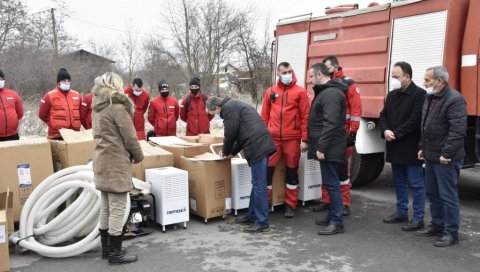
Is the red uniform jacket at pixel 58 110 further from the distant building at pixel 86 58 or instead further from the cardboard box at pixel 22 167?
the distant building at pixel 86 58

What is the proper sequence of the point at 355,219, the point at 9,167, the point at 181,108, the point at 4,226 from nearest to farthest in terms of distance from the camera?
the point at 4,226
the point at 9,167
the point at 355,219
the point at 181,108

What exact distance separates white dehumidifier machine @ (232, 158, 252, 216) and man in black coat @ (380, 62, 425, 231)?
167 cm

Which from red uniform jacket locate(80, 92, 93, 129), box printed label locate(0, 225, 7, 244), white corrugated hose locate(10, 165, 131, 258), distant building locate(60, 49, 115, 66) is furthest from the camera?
distant building locate(60, 49, 115, 66)

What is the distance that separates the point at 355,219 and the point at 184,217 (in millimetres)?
2061

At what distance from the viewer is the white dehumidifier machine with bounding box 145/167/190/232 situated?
4785 mm

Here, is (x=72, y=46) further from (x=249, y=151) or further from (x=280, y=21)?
(x=249, y=151)

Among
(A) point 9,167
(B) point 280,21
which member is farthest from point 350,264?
(B) point 280,21

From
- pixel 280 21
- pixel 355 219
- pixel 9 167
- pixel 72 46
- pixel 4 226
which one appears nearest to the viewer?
pixel 4 226

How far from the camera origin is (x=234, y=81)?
2855 cm

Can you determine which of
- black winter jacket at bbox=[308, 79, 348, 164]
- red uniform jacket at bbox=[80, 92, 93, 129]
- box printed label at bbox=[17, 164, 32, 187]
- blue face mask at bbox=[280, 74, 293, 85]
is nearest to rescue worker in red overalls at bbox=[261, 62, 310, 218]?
blue face mask at bbox=[280, 74, 293, 85]

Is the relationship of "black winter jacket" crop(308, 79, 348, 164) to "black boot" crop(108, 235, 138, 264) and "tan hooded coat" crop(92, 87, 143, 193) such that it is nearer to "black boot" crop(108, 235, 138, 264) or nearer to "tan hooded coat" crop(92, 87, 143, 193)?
"tan hooded coat" crop(92, 87, 143, 193)

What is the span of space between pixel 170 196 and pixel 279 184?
1.57 meters

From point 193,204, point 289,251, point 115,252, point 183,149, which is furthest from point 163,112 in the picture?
point 289,251

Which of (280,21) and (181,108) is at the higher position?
(280,21)
